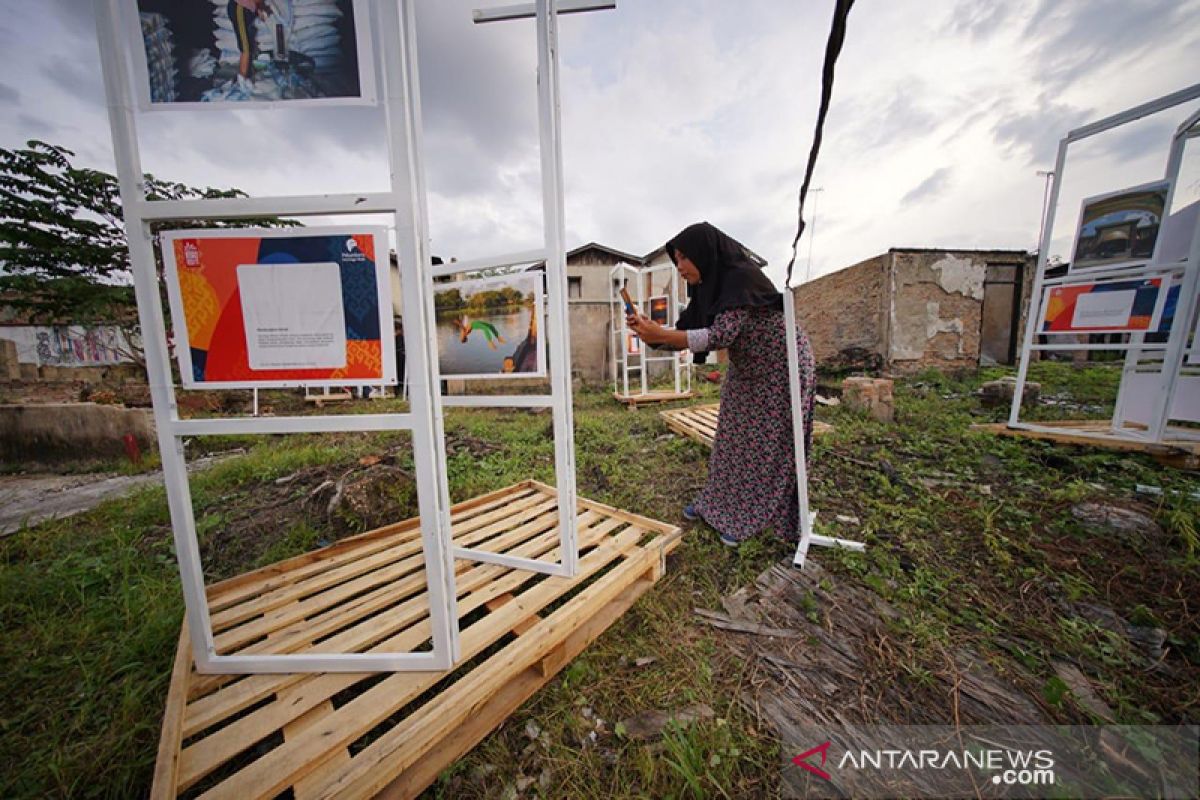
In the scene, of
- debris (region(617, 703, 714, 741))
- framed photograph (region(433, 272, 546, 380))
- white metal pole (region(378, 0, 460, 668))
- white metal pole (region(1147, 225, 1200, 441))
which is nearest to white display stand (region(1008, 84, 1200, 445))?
white metal pole (region(1147, 225, 1200, 441))

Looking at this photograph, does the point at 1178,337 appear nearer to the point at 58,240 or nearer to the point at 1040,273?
the point at 1040,273

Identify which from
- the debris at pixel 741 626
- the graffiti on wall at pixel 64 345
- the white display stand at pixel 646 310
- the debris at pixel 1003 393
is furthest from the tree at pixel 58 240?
the debris at pixel 1003 393

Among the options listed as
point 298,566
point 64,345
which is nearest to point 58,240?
point 64,345

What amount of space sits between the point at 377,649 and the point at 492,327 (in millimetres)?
1403

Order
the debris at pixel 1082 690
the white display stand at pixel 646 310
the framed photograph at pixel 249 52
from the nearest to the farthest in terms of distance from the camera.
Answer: the framed photograph at pixel 249 52 → the debris at pixel 1082 690 → the white display stand at pixel 646 310

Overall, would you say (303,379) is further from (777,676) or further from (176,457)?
(777,676)

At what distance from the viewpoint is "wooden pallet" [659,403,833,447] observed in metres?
4.35

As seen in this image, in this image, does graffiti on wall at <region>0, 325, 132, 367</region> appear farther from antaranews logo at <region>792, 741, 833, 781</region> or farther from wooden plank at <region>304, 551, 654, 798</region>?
antaranews logo at <region>792, 741, 833, 781</region>

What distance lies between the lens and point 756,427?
2.43 metres

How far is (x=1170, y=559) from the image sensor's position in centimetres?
210

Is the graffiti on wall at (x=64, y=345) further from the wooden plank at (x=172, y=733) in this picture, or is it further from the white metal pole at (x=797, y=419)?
the white metal pole at (x=797, y=419)

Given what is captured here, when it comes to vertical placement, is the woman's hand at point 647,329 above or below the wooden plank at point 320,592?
above

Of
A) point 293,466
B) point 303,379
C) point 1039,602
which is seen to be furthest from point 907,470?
point 293,466

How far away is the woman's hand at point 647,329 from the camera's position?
2188 mm
